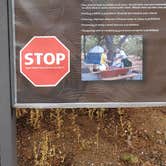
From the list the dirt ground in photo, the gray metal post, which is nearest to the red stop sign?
the gray metal post

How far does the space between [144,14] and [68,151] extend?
1.87 metres

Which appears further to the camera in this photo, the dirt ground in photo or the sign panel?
the dirt ground in photo

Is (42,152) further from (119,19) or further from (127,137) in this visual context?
(119,19)

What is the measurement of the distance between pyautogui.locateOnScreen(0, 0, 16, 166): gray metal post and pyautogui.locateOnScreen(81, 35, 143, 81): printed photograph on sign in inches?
22.8

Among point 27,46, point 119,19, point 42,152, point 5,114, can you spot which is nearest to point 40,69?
point 27,46

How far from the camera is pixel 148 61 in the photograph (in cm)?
369

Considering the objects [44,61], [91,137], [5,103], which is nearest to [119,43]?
[44,61]

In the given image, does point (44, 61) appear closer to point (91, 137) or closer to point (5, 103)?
point (5, 103)

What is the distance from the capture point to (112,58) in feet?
12.0

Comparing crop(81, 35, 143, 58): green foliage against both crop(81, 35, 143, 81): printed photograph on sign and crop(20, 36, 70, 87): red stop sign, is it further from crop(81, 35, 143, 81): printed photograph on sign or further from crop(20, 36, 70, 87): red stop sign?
crop(20, 36, 70, 87): red stop sign

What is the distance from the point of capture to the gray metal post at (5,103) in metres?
3.60

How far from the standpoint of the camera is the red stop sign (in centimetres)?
364

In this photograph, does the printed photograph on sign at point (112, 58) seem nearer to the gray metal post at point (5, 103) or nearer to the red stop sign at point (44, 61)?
the red stop sign at point (44, 61)

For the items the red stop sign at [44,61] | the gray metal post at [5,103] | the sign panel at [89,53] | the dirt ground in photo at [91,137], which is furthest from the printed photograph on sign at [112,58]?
the dirt ground in photo at [91,137]
